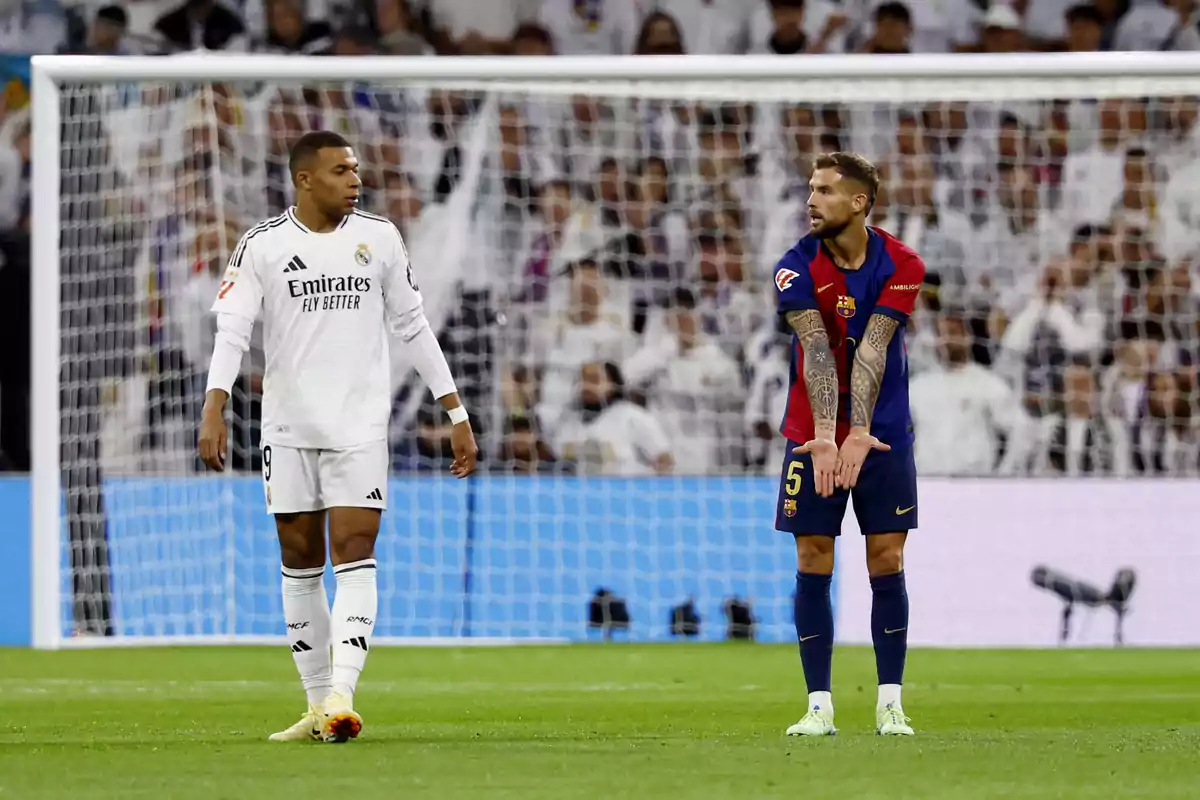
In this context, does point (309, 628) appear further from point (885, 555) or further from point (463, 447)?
point (885, 555)

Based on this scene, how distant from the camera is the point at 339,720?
20.7 ft

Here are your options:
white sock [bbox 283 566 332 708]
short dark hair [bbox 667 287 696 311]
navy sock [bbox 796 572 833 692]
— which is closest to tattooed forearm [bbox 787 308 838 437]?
navy sock [bbox 796 572 833 692]

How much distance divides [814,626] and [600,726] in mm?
924

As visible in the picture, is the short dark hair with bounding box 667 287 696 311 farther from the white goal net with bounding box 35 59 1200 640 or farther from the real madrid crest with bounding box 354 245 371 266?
the real madrid crest with bounding box 354 245 371 266

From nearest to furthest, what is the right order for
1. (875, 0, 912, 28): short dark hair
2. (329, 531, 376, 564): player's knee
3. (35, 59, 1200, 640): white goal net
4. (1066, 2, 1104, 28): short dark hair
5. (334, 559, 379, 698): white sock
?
(334, 559, 379, 698): white sock → (329, 531, 376, 564): player's knee → (35, 59, 1200, 640): white goal net → (875, 0, 912, 28): short dark hair → (1066, 2, 1104, 28): short dark hair

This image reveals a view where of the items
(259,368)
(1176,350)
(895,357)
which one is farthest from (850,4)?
(895,357)

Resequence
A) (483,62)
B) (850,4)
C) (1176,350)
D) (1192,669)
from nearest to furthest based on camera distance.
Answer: (1192,669) → (483,62) → (1176,350) → (850,4)

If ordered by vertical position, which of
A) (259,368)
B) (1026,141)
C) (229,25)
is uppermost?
(229,25)

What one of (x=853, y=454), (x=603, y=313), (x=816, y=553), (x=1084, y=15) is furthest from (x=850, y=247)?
(x=1084, y=15)

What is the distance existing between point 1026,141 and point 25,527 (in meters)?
6.95

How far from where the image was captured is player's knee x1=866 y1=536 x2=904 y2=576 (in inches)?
266

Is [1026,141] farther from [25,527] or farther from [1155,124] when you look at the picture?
[25,527]

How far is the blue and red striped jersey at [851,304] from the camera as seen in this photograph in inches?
265

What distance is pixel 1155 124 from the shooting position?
14.1 meters
